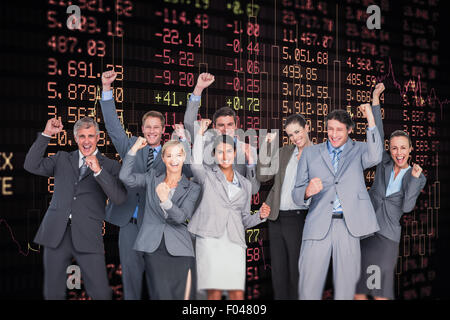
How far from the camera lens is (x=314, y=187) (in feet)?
17.9

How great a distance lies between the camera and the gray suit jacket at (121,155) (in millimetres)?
5727

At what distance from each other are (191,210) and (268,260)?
228 centimetres

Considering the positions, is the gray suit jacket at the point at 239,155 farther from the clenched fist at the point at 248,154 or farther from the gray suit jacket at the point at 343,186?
the gray suit jacket at the point at 343,186

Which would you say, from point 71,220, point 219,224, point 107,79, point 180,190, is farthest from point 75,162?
point 219,224

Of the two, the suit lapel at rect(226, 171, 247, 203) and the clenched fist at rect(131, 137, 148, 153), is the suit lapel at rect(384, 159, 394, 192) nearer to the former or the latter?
the suit lapel at rect(226, 171, 247, 203)

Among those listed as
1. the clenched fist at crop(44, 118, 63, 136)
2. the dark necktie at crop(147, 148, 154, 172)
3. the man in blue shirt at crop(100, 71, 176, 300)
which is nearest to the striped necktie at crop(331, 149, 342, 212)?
the man in blue shirt at crop(100, 71, 176, 300)

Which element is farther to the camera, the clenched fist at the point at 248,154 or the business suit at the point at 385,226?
the business suit at the point at 385,226

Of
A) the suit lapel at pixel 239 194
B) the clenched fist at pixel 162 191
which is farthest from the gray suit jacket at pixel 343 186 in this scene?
the clenched fist at pixel 162 191

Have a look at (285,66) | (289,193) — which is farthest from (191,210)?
(285,66)

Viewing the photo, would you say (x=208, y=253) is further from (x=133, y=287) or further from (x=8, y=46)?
(x=8, y=46)

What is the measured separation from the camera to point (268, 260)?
7.24 m

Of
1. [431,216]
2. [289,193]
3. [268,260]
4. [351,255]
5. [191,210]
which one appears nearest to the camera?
[191,210]

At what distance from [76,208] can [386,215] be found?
289cm

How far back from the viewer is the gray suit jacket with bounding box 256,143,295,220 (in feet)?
19.7
